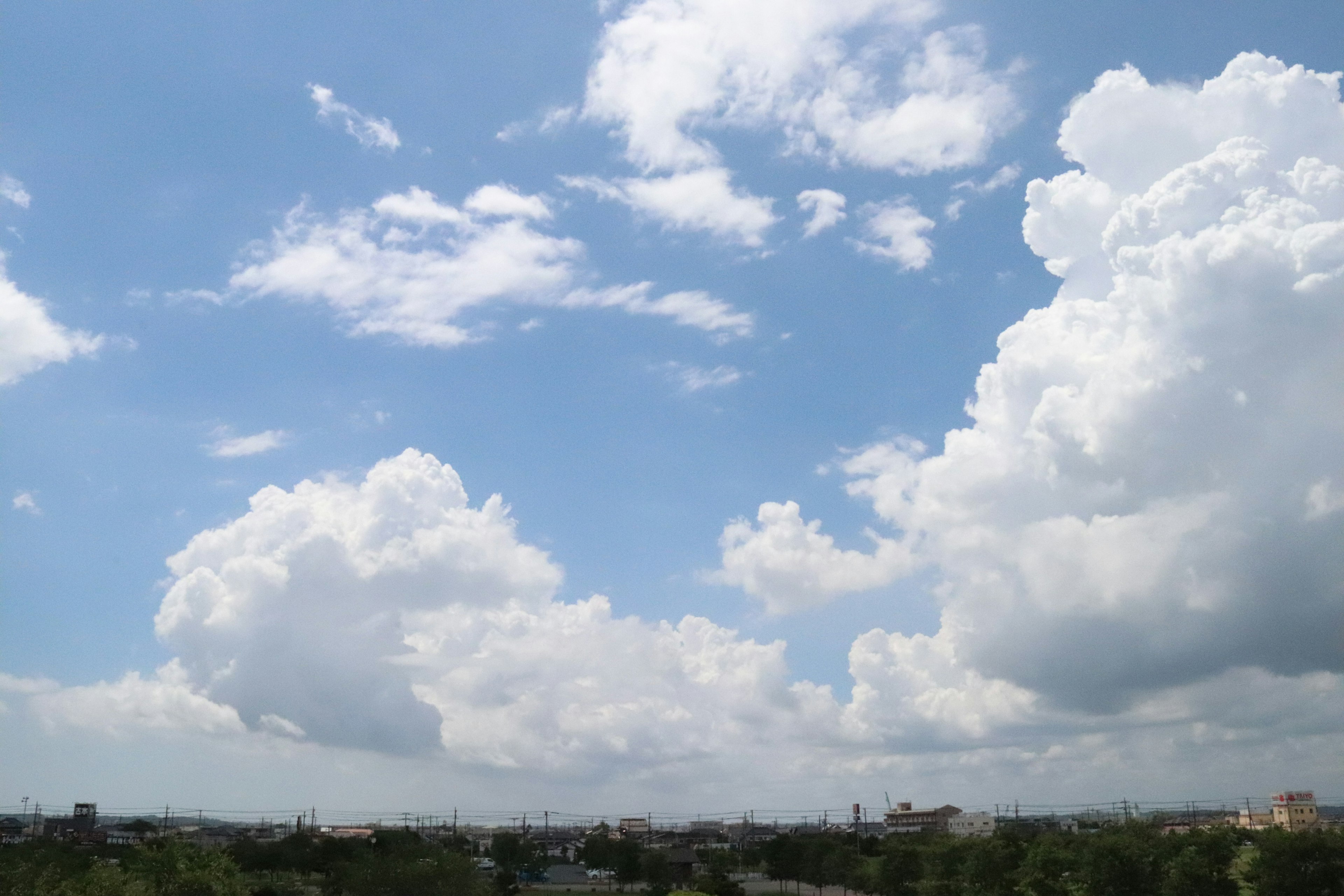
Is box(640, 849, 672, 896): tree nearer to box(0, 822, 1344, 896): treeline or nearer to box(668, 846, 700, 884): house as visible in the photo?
box(668, 846, 700, 884): house

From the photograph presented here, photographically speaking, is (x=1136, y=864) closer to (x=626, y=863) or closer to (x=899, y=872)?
(x=899, y=872)

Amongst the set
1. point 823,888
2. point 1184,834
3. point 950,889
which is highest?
point 1184,834

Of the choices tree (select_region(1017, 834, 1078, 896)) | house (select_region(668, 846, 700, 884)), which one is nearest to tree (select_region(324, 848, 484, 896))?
tree (select_region(1017, 834, 1078, 896))

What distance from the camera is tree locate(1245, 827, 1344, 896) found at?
7006cm

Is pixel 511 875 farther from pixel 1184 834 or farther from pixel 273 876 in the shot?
pixel 1184 834

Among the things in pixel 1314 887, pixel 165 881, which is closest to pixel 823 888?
pixel 1314 887

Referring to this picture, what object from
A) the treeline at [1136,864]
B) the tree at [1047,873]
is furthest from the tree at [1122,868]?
the tree at [1047,873]

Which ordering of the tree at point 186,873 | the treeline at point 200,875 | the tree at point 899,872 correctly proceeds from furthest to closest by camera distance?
the tree at point 899,872, the tree at point 186,873, the treeline at point 200,875

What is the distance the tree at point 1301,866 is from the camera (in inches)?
2758

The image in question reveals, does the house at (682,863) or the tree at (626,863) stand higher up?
the tree at (626,863)

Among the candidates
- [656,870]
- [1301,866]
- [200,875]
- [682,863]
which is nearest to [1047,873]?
[1301,866]

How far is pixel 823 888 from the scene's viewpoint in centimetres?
18175

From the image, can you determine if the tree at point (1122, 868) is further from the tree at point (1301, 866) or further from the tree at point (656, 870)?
the tree at point (656, 870)

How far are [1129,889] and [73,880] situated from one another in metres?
72.1
